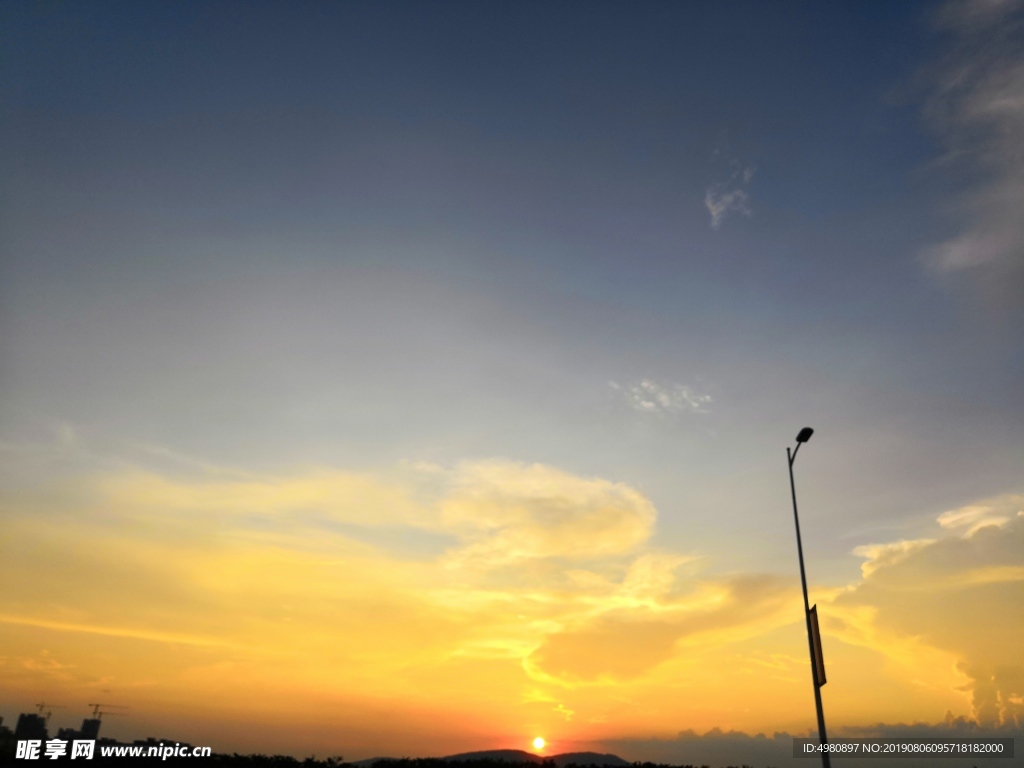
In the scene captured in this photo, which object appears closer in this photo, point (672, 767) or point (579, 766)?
point (579, 766)

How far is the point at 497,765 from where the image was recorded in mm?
26359

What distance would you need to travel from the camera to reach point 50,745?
2530 centimetres

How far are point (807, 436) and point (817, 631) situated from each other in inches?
287

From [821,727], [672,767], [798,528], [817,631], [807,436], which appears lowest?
[672,767]

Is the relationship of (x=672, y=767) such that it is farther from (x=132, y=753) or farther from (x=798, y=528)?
(x=132, y=753)

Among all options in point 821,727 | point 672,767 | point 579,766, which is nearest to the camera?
point 821,727

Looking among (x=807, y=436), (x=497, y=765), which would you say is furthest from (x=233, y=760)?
(x=807, y=436)

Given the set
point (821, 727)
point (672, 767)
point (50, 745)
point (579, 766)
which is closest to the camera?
point (821, 727)

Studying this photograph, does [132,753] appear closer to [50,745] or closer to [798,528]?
[50,745]

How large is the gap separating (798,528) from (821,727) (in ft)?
23.6

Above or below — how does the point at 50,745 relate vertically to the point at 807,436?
below

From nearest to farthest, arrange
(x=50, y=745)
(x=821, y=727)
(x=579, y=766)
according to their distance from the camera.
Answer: (x=821, y=727) → (x=50, y=745) → (x=579, y=766)

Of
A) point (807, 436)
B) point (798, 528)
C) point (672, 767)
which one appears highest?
point (807, 436)

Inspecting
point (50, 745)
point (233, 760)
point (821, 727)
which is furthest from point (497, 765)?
point (50, 745)
